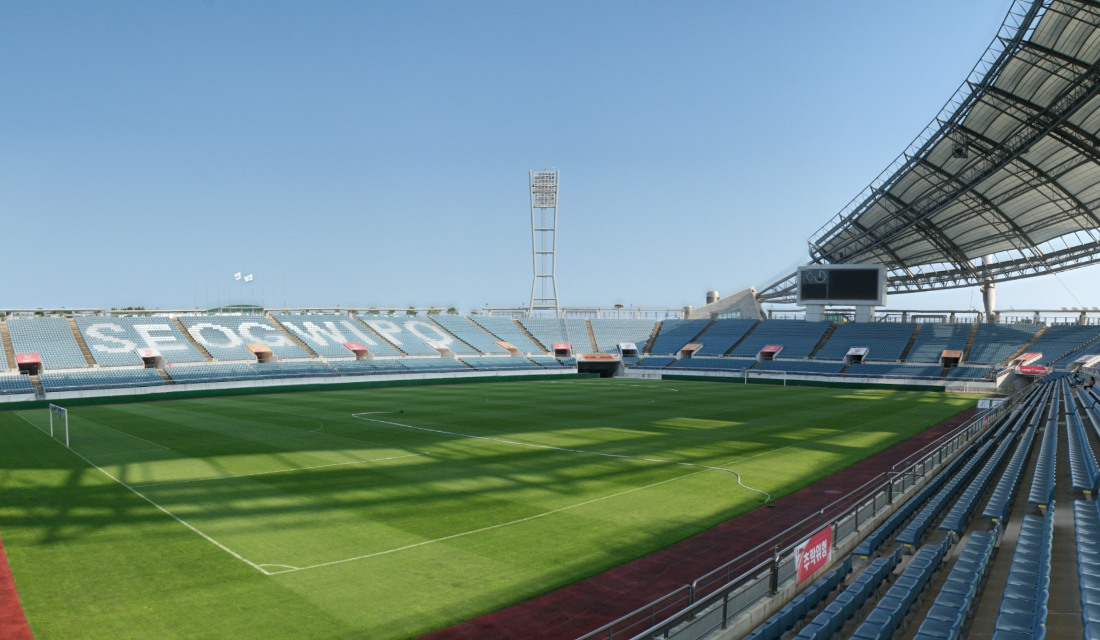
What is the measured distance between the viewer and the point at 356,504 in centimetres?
1794

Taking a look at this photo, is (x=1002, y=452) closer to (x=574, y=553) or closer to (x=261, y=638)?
(x=574, y=553)

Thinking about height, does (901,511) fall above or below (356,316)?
below

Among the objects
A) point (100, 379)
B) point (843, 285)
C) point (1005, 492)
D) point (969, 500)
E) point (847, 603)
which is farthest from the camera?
point (843, 285)

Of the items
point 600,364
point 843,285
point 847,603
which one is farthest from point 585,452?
point 600,364

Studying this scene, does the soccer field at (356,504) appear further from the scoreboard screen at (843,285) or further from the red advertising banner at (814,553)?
the scoreboard screen at (843,285)

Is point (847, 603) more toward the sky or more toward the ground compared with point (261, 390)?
more toward the sky

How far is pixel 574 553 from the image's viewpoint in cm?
1423

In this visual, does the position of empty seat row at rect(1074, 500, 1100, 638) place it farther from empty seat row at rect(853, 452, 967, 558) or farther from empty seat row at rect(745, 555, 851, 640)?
empty seat row at rect(745, 555, 851, 640)

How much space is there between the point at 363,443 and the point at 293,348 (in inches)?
1432

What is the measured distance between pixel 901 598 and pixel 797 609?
1.40 meters

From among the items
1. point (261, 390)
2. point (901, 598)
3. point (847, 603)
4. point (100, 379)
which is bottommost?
point (261, 390)

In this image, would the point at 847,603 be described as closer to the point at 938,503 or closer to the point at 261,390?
the point at 938,503

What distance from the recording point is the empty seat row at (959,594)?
807 cm

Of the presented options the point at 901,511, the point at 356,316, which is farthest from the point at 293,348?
the point at 901,511
